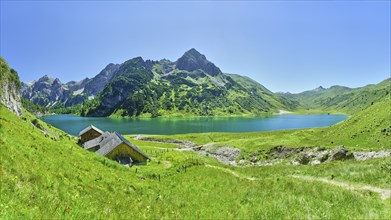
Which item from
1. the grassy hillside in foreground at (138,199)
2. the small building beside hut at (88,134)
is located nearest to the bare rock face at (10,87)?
the small building beside hut at (88,134)

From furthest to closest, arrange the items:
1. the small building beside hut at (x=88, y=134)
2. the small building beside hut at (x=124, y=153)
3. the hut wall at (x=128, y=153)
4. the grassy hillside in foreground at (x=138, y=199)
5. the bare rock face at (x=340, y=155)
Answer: the small building beside hut at (x=88, y=134), the hut wall at (x=128, y=153), the small building beside hut at (x=124, y=153), the bare rock face at (x=340, y=155), the grassy hillside in foreground at (x=138, y=199)

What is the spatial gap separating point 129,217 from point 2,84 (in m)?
48.9

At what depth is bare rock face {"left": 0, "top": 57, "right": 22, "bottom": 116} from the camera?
4739cm

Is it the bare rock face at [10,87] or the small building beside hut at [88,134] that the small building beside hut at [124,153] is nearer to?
the bare rock face at [10,87]

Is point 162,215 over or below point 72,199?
below

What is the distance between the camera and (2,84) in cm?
4831

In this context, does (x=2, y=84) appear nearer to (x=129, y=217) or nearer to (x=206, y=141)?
(x=129, y=217)

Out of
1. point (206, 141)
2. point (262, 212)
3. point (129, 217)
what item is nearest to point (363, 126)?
point (206, 141)

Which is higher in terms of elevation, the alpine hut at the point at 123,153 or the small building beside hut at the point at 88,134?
the small building beside hut at the point at 88,134

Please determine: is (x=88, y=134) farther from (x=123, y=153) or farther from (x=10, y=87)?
(x=123, y=153)

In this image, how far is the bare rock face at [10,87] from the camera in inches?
1866

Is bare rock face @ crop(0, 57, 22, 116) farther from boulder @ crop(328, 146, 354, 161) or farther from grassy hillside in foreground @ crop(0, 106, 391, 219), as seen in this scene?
boulder @ crop(328, 146, 354, 161)

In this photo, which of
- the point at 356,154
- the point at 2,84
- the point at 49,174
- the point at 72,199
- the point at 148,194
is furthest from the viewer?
the point at 356,154

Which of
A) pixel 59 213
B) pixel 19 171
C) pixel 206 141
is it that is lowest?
pixel 206 141
